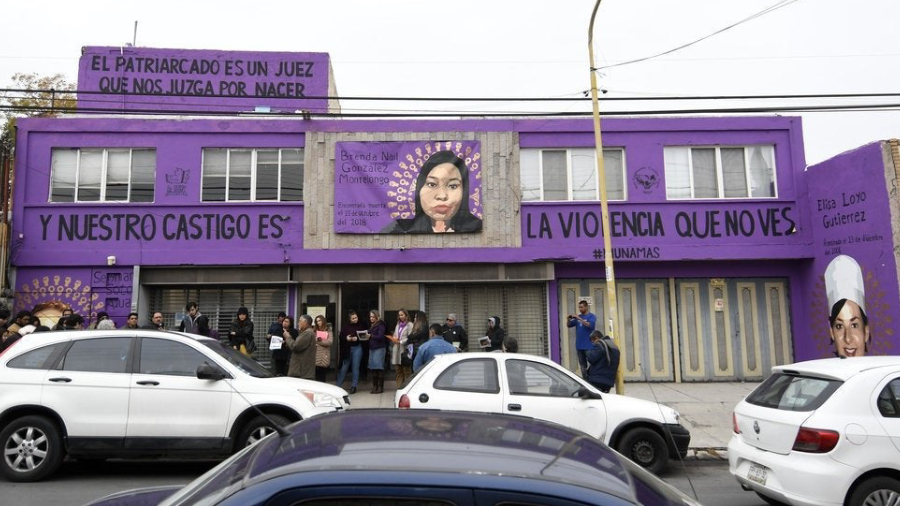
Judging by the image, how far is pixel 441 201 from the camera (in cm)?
1506

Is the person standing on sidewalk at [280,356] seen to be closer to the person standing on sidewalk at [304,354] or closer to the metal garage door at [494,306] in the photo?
the person standing on sidewalk at [304,354]

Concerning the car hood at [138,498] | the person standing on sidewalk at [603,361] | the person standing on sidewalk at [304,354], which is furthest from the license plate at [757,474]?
the person standing on sidewalk at [304,354]

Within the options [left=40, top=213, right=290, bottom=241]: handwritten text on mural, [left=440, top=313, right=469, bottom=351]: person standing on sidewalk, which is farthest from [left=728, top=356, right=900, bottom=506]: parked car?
[left=40, top=213, right=290, bottom=241]: handwritten text on mural

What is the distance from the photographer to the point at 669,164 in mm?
15531

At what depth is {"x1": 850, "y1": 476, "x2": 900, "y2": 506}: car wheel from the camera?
16.8 ft

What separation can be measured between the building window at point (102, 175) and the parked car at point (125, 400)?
831 centimetres

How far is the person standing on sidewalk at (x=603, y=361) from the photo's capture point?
9.85 metres

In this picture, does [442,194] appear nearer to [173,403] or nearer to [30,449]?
[173,403]

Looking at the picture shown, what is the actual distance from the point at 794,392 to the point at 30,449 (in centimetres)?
822

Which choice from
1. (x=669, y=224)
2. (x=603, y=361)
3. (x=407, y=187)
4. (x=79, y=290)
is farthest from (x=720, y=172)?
(x=79, y=290)

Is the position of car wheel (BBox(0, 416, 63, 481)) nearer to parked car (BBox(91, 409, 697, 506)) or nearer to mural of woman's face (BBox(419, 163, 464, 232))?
parked car (BBox(91, 409, 697, 506))

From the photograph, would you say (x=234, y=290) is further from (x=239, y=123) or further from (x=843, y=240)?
(x=843, y=240)

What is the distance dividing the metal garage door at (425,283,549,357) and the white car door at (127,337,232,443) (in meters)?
7.99

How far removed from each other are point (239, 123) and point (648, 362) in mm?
11577
